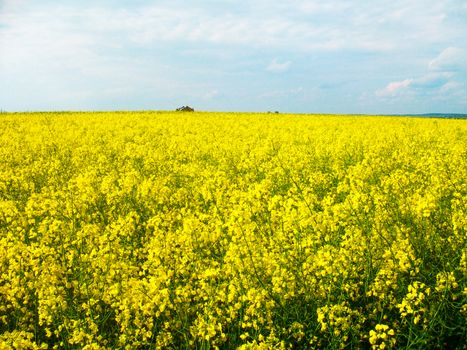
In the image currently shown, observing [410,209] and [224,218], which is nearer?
[410,209]

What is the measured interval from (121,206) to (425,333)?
15.6 ft

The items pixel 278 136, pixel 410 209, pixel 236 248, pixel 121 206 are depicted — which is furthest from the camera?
pixel 278 136

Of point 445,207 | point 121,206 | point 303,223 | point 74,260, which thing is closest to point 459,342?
point 303,223

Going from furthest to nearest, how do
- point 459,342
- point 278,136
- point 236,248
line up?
point 278,136
point 236,248
point 459,342

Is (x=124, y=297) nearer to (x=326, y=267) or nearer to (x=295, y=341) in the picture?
(x=295, y=341)

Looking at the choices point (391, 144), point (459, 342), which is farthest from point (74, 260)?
point (391, 144)

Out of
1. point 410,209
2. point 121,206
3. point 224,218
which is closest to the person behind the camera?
point 410,209

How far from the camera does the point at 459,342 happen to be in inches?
139

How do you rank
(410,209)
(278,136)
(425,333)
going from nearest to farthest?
(425,333) → (410,209) → (278,136)

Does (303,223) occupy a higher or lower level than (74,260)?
higher

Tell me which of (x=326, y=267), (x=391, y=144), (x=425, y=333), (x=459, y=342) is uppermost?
(x=391, y=144)

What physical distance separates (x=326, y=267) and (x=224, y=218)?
6.57 feet

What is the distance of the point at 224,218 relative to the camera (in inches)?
212

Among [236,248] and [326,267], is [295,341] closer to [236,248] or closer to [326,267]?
[326,267]
